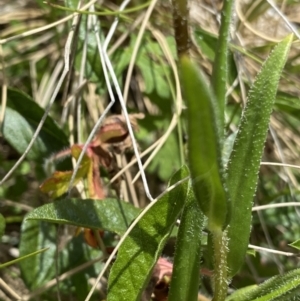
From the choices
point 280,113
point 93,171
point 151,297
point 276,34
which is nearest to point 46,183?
point 93,171

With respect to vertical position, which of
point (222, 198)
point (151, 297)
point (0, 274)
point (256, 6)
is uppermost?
point (256, 6)

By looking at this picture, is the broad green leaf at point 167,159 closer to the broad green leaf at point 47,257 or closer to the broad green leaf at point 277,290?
the broad green leaf at point 47,257

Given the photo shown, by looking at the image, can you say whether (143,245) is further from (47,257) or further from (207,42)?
(207,42)

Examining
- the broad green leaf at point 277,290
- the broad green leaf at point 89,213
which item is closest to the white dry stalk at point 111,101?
the broad green leaf at point 89,213

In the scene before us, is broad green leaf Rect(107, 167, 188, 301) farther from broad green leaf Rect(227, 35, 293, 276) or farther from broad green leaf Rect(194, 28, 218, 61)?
broad green leaf Rect(194, 28, 218, 61)

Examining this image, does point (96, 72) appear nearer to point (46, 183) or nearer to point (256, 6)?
point (46, 183)

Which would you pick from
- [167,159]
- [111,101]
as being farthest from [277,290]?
[167,159]
